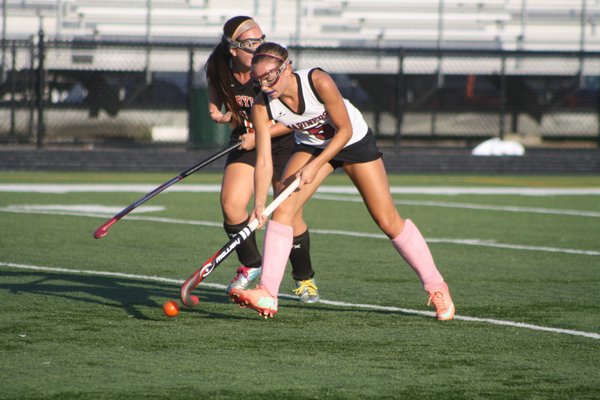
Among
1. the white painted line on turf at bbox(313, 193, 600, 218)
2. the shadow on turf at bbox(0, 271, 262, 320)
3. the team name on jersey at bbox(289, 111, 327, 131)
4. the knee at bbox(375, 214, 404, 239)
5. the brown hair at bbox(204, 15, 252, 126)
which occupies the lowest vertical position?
the white painted line on turf at bbox(313, 193, 600, 218)

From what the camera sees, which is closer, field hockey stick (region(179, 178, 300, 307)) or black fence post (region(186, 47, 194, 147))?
field hockey stick (region(179, 178, 300, 307))

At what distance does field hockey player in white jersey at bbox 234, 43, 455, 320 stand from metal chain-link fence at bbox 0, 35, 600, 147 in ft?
41.7

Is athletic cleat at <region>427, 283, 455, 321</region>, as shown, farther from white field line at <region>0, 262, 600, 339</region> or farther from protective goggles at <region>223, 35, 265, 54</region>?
protective goggles at <region>223, 35, 265, 54</region>

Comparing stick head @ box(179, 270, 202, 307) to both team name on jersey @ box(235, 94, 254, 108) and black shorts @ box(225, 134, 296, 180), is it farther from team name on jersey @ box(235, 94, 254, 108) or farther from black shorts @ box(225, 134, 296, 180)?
team name on jersey @ box(235, 94, 254, 108)

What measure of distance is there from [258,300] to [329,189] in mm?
10003

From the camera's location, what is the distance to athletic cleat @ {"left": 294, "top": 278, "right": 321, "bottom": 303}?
6855 mm

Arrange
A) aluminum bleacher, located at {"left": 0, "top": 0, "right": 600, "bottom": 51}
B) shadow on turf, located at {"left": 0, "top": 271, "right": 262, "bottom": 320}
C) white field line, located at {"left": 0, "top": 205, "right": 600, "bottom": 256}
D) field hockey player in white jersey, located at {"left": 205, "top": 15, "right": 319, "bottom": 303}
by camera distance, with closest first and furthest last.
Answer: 1. shadow on turf, located at {"left": 0, "top": 271, "right": 262, "bottom": 320}
2. field hockey player in white jersey, located at {"left": 205, "top": 15, "right": 319, "bottom": 303}
3. white field line, located at {"left": 0, "top": 205, "right": 600, "bottom": 256}
4. aluminum bleacher, located at {"left": 0, "top": 0, "right": 600, "bottom": 51}

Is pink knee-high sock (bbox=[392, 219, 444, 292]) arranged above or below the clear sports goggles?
below

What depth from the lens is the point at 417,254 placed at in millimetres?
6328

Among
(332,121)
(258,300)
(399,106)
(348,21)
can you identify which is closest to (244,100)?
(332,121)

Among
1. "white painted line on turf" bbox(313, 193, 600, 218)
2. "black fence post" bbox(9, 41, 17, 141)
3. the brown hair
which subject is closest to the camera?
the brown hair

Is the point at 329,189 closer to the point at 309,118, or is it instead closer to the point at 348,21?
the point at 309,118

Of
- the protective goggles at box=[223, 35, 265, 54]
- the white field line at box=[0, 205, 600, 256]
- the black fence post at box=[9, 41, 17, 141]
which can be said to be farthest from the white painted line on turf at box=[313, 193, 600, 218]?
the black fence post at box=[9, 41, 17, 141]

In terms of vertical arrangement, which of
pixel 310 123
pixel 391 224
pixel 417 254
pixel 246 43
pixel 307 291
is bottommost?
pixel 307 291
